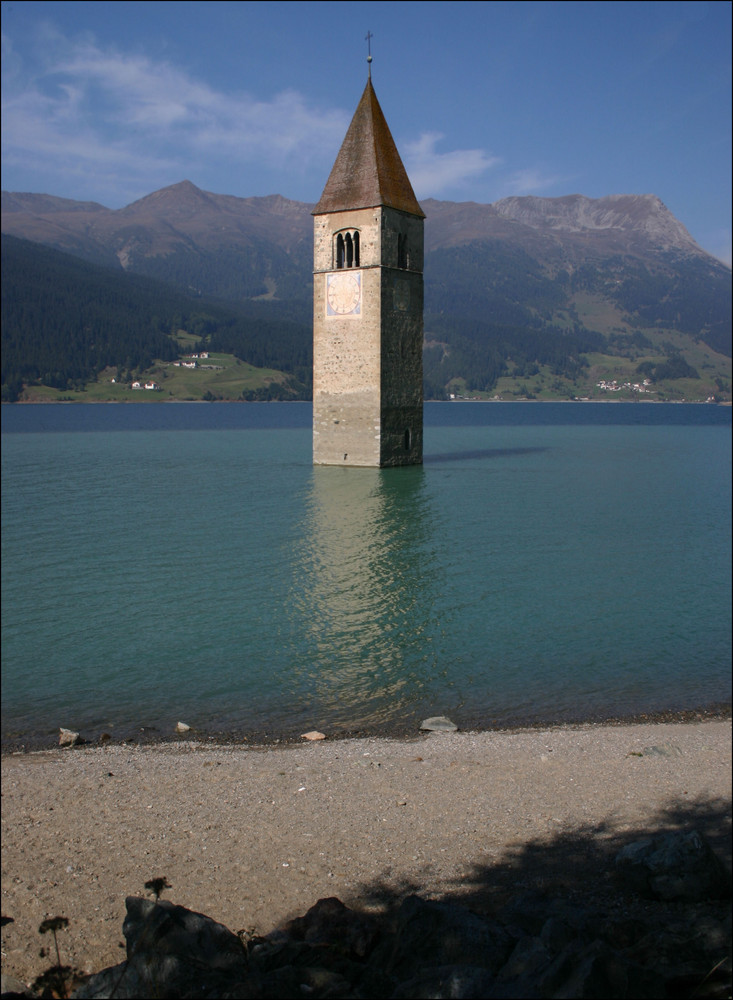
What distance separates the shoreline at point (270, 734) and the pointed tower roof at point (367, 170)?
34.3 m

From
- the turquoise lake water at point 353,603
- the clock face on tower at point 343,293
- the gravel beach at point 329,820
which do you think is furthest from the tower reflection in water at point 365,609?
the clock face on tower at point 343,293

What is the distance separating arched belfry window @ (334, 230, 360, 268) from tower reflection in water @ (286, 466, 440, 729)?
15123 millimetres

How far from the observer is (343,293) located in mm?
42719

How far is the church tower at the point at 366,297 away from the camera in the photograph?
138 ft

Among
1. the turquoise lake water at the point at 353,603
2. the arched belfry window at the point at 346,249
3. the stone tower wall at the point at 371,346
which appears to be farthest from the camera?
the arched belfry window at the point at 346,249

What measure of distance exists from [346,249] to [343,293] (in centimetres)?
223

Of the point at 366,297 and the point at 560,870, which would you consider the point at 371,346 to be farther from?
the point at 560,870

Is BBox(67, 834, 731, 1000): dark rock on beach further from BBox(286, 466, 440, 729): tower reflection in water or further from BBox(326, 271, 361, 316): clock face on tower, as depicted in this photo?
BBox(326, 271, 361, 316): clock face on tower

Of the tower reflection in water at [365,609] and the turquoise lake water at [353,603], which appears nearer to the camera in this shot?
the turquoise lake water at [353,603]

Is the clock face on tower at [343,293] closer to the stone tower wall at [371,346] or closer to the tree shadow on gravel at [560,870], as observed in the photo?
the stone tower wall at [371,346]

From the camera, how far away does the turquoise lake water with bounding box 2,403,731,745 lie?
508 inches

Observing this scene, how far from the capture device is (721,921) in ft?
17.2

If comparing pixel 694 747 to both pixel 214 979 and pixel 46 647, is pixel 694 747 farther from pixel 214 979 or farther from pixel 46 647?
pixel 46 647

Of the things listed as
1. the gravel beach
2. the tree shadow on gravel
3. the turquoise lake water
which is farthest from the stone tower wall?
the tree shadow on gravel
